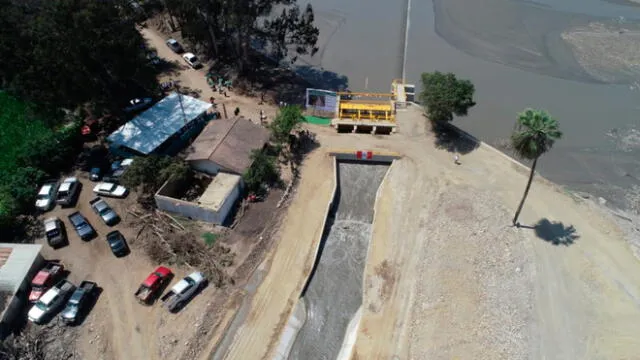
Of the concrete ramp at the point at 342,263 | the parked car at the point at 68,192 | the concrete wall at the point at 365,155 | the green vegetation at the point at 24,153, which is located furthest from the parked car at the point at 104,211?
the concrete wall at the point at 365,155

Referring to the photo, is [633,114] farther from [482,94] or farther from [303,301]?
[303,301]

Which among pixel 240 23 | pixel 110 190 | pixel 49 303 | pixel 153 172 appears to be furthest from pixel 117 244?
pixel 240 23

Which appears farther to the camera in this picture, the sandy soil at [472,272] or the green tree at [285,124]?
the green tree at [285,124]

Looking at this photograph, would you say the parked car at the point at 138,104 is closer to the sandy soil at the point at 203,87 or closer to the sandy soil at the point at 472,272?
the sandy soil at the point at 203,87

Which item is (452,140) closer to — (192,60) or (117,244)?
(117,244)

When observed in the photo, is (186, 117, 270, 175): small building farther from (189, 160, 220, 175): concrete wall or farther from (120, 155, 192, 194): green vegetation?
(120, 155, 192, 194): green vegetation

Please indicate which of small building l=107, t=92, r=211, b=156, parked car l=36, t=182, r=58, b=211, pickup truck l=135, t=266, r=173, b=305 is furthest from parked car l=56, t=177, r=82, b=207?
pickup truck l=135, t=266, r=173, b=305

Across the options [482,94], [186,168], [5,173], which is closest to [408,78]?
[482,94]
